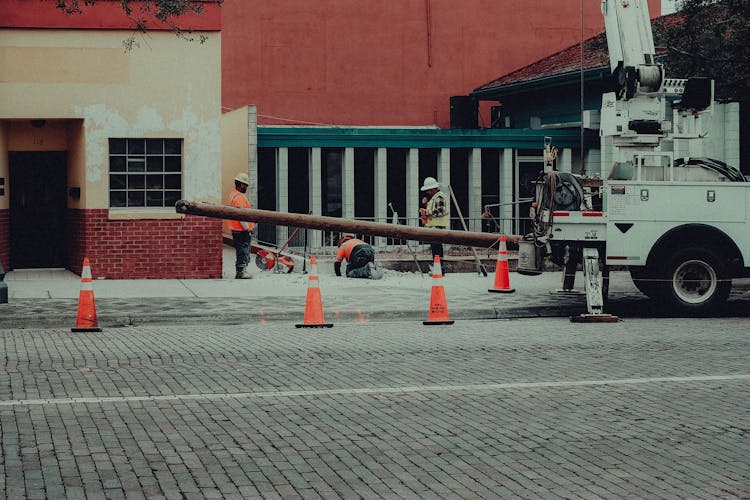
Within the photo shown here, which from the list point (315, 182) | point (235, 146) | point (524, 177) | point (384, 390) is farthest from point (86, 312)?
point (524, 177)

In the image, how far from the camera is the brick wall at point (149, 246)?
1892 cm

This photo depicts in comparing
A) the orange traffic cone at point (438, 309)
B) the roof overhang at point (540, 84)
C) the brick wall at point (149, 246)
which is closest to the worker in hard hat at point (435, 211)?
the brick wall at point (149, 246)

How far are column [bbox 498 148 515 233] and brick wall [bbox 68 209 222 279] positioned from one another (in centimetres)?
993

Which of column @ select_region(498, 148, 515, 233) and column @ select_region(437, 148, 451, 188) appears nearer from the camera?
column @ select_region(437, 148, 451, 188)

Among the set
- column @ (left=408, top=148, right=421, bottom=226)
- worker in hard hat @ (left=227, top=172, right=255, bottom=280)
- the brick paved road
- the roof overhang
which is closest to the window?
worker in hard hat @ (left=227, top=172, right=255, bottom=280)

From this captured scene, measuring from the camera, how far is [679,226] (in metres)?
14.8

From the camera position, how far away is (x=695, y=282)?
49.2 ft

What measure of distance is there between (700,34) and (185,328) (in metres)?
11.4

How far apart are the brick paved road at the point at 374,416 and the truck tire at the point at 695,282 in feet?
7.60

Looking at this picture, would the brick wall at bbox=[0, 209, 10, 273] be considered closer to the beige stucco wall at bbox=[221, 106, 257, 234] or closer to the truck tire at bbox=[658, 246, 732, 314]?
the beige stucco wall at bbox=[221, 106, 257, 234]

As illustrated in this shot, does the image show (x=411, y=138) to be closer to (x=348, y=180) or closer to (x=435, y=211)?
(x=348, y=180)

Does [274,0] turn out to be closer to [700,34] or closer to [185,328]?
[700,34]

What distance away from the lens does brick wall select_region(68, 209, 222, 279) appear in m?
18.9

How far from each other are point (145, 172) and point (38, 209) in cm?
298
